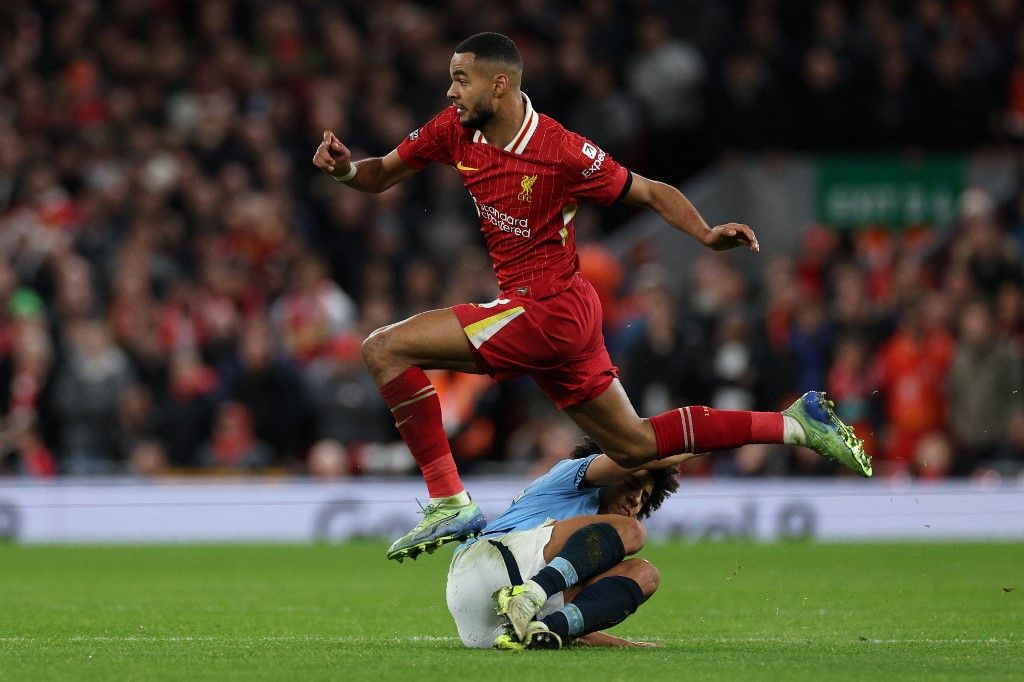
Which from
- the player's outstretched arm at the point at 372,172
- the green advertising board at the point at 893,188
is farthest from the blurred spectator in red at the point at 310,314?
the player's outstretched arm at the point at 372,172

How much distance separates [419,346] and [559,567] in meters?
1.24

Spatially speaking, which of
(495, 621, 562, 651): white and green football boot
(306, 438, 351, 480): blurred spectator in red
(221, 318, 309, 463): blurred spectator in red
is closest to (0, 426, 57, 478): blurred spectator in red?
(221, 318, 309, 463): blurred spectator in red

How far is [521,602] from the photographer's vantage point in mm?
7188

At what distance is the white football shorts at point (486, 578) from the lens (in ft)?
24.4

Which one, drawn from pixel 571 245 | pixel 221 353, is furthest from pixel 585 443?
pixel 221 353

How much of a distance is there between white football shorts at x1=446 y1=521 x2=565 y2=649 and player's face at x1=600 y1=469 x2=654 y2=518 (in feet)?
1.42

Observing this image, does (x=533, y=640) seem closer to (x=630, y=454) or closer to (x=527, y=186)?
(x=630, y=454)

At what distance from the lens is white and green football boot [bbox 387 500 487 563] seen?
7.80 m

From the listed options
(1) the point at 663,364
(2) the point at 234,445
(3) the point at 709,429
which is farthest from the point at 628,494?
(2) the point at 234,445

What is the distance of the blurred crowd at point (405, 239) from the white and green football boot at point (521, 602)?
24.6 ft

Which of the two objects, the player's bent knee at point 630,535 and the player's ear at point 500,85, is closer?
the player's bent knee at point 630,535

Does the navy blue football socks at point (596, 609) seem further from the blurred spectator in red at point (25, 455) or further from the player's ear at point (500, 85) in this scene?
the blurred spectator in red at point (25, 455)

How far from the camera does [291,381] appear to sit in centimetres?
1542

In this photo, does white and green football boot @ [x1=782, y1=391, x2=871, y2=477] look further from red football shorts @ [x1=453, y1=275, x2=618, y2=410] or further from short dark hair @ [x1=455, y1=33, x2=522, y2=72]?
short dark hair @ [x1=455, y1=33, x2=522, y2=72]
